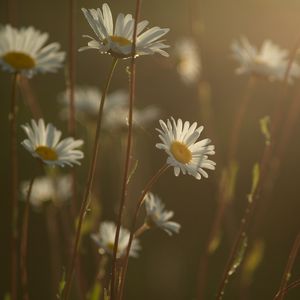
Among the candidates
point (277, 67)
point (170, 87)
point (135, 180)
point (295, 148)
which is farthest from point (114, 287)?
point (170, 87)

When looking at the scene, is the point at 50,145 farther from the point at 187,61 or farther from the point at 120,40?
the point at 187,61

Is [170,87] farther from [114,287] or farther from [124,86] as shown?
[114,287]

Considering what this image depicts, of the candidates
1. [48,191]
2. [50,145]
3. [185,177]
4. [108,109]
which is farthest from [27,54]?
[185,177]

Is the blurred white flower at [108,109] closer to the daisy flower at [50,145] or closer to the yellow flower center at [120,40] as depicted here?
the daisy flower at [50,145]

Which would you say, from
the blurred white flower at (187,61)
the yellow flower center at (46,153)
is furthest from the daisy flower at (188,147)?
the blurred white flower at (187,61)

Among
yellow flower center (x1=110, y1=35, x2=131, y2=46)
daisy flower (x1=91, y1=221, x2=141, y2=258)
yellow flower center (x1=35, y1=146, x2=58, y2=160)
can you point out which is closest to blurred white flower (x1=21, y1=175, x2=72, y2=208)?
daisy flower (x1=91, y1=221, x2=141, y2=258)

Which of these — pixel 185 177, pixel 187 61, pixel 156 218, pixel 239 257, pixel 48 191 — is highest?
pixel 187 61
